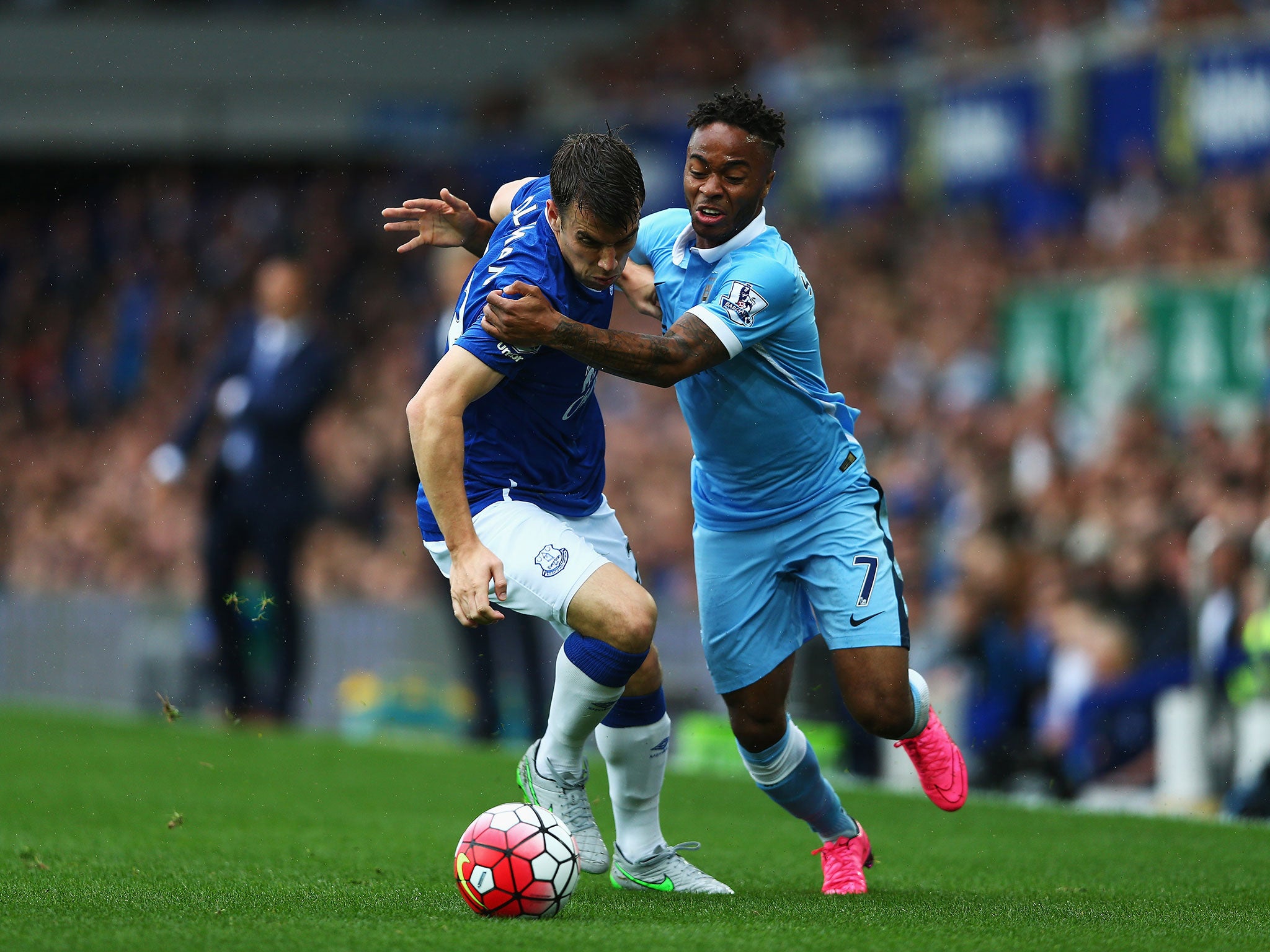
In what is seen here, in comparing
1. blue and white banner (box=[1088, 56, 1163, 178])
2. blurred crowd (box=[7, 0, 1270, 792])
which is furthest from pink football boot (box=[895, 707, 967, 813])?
blue and white banner (box=[1088, 56, 1163, 178])

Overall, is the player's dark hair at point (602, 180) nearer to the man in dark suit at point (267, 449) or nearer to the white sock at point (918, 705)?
the white sock at point (918, 705)

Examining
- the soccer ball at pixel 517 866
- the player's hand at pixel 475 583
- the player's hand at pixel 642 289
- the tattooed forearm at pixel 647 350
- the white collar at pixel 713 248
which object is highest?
the white collar at pixel 713 248

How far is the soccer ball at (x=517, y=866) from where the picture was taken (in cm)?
441

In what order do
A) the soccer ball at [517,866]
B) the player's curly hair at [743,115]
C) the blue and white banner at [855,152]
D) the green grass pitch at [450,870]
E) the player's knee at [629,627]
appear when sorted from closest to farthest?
the green grass pitch at [450,870], the soccer ball at [517,866], the player's knee at [629,627], the player's curly hair at [743,115], the blue and white banner at [855,152]

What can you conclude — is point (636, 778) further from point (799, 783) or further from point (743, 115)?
point (743, 115)

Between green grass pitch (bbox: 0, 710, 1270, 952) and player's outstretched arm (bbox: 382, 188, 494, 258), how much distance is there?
6.60 ft

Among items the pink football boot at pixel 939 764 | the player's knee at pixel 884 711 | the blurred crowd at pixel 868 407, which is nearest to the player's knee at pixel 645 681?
the player's knee at pixel 884 711

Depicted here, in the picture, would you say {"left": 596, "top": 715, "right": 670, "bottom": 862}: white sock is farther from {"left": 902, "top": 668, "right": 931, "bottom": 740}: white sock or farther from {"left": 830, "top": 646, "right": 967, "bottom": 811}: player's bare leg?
{"left": 902, "top": 668, "right": 931, "bottom": 740}: white sock

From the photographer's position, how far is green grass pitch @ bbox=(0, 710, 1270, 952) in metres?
4.14

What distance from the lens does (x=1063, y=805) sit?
7824mm

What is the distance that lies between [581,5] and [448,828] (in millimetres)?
20029

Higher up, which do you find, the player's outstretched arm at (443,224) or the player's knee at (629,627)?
the player's outstretched arm at (443,224)

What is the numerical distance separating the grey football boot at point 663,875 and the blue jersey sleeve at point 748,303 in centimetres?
161

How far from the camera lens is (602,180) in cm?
464
